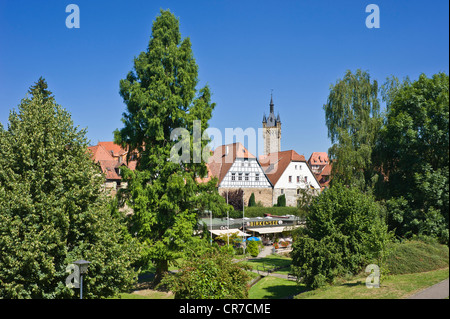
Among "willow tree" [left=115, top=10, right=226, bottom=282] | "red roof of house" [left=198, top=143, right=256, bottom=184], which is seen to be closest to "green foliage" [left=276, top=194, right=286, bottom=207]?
"red roof of house" [left=198, top=143, right=256, bottom=184]

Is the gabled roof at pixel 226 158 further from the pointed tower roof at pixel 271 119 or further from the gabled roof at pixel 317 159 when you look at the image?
the gabled roof at pixel 317 159

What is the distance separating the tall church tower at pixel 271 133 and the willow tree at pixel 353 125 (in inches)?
3326

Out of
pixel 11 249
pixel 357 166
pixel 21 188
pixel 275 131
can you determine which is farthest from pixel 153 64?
pixel 275 131

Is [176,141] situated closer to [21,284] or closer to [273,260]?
[21,284]

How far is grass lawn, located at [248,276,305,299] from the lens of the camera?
64.4ft

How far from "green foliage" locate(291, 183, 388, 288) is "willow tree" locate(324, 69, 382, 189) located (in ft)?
21.6

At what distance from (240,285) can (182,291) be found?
180cm

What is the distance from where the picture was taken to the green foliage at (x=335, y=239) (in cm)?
1638

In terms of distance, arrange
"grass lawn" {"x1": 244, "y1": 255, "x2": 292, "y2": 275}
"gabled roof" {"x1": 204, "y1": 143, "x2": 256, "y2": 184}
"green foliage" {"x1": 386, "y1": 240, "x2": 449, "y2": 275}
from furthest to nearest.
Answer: "gabled roof" {"x1": 204, "y1": 143, "x2": 256, "y2": 184}
"grass lawn" {"x1": 244, "y1": 255, "x2": 292, "y2": 275}
"green foliage" {"x1": 386, "y1": 240, "x2": 449, "y2": 275}

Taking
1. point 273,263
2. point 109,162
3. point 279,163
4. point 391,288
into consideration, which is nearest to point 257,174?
point 279,163

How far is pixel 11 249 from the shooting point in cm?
1190

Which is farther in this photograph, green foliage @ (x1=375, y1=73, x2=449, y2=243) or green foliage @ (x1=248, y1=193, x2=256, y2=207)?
green foliage @ (x1=248, y1=193, x2=256, y2=207)

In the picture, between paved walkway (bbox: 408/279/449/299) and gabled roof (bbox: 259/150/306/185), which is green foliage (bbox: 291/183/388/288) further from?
gabled roof (bbox: 259/150/306/185)

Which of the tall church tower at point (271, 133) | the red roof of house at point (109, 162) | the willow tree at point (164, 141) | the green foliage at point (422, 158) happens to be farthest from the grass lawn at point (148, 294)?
the tall church tower at point (271, 133)
